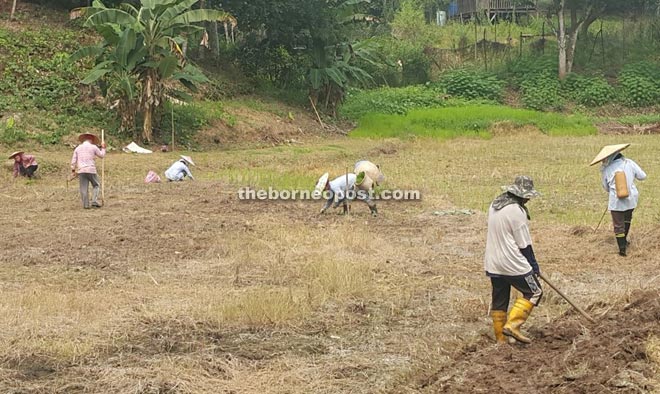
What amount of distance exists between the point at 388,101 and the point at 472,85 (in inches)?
206

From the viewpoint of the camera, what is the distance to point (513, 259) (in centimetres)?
580

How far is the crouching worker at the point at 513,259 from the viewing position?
5.75 meters

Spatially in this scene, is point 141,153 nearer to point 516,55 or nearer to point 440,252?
point 440,252

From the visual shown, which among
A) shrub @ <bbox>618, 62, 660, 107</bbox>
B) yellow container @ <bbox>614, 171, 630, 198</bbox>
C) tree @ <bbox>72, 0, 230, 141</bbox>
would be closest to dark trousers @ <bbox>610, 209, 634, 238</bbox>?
yellow container @ <bbox>614, 171, 630, 198</bbox>

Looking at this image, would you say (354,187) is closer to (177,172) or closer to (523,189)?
(177,172)

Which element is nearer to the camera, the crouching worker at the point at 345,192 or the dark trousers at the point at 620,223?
the dark trousers at the point at 620,223

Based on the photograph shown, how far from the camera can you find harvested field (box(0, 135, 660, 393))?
5074 millimetres

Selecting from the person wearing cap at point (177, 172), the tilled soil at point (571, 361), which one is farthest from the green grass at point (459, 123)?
the tilled soil at point (571, 361)

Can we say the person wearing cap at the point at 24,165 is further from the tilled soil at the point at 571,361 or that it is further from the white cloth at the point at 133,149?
the tilled soil at the point at 571,361

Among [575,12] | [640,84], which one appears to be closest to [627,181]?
[640,84]

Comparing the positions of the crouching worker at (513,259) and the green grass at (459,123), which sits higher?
the green grass at (459,123)

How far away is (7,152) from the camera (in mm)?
17891

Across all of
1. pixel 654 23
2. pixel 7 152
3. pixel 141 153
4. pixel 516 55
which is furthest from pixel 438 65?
pixel 7 152

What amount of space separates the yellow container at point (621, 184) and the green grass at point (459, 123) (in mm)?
17111
